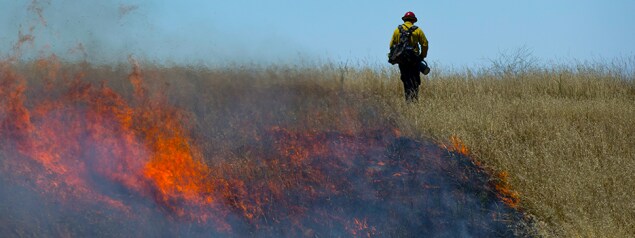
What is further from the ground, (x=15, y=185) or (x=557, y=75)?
(x=557, y=75)

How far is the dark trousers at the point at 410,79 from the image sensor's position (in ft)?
35.7

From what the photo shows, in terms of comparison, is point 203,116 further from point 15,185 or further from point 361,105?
point 15,185

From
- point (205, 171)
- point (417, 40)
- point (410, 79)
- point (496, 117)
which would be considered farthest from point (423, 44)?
point (205, 171)

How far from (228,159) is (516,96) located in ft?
21.3

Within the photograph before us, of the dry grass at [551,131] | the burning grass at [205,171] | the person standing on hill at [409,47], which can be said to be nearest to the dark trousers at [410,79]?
the person standing on hill at [409,47]

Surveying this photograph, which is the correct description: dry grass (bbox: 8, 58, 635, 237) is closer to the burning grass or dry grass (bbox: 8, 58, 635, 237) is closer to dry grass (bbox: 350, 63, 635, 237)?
dry grass (bbox: 350, 63, 635, 237)

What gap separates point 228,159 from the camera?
7.12 m

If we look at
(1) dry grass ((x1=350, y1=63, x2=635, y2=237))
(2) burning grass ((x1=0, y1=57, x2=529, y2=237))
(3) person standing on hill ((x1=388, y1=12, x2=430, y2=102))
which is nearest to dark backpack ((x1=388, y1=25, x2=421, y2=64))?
(3) person standing on hill ((x1=388, y1=12, x2=430, y2=102))

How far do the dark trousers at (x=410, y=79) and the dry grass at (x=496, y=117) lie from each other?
0.29m

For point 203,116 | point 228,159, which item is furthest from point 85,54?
point 228,159

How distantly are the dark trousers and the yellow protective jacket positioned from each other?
232 millimetres

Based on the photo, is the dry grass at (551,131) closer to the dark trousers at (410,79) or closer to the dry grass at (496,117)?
the dry grass at (496,117)

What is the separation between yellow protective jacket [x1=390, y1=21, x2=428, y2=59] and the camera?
34.8ft

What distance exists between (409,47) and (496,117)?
1734 mm
